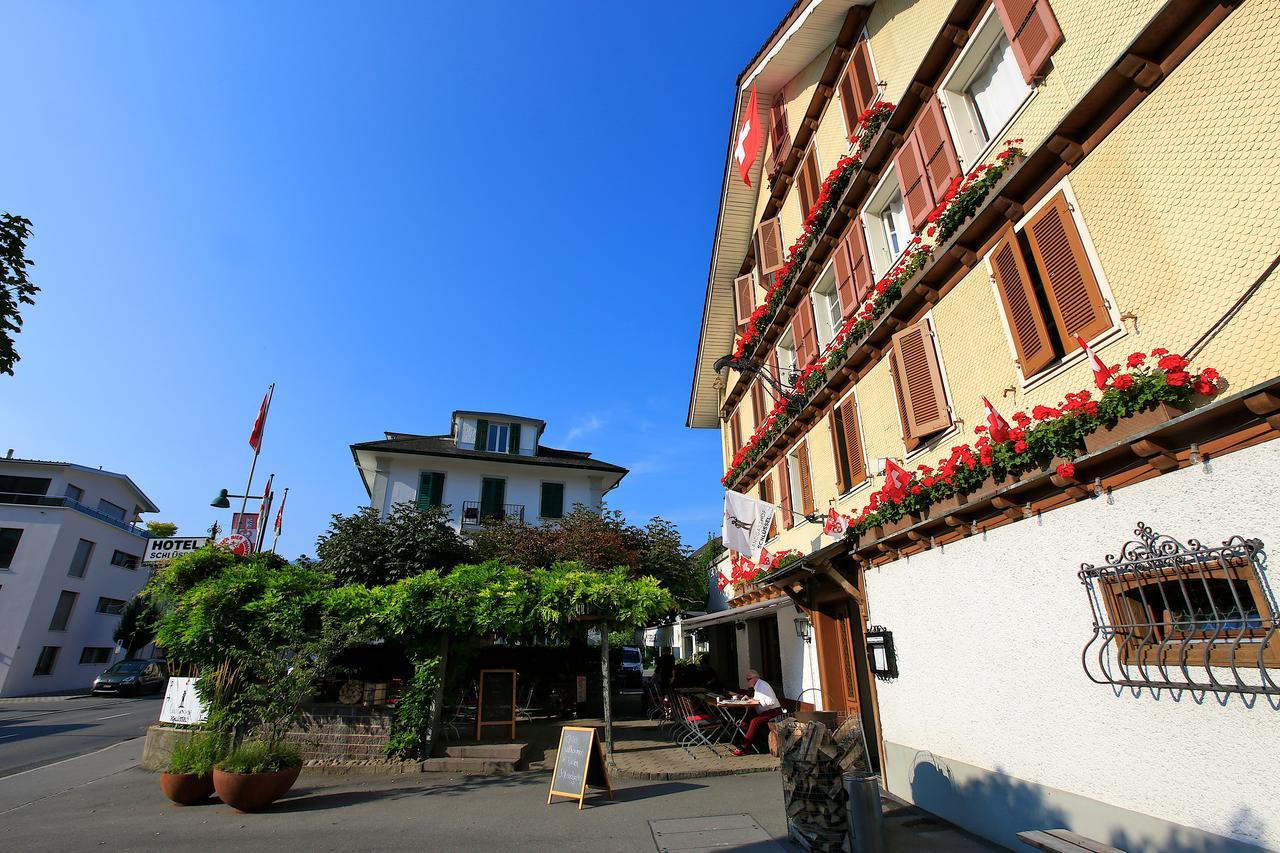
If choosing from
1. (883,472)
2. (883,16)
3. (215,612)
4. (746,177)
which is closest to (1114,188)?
(883,472)

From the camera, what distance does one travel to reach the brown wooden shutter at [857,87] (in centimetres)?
1041

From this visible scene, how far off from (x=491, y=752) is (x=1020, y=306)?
10.9 meters

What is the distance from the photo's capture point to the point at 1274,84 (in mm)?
4125

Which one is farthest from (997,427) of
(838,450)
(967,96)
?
(967,96)

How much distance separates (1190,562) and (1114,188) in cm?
330

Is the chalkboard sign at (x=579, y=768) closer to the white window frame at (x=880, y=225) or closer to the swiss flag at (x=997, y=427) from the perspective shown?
the swiss flag at (x=997, y=427)

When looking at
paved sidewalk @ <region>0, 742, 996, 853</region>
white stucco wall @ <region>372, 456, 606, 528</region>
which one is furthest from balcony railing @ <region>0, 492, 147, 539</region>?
paved sidewalk @ <region>0, 742, 996, 853</region>

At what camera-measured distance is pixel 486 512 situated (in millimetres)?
26703

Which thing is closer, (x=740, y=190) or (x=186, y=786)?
(x=186, y=786)

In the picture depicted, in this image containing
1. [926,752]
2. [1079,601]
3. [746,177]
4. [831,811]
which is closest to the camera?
[1079,601]

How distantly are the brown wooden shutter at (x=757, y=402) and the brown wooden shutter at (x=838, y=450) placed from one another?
4.32m

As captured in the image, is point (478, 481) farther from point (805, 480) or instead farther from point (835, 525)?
point (835, 525)

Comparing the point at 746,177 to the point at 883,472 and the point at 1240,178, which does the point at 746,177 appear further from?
the point at 1240,178

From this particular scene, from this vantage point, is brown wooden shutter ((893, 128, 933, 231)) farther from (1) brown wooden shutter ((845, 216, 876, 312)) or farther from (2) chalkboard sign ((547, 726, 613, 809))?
(2) chalkboard sign ((547, 726, 613, 809))
